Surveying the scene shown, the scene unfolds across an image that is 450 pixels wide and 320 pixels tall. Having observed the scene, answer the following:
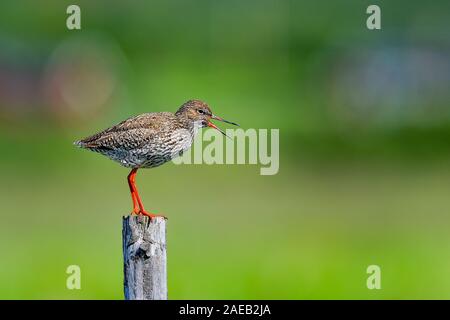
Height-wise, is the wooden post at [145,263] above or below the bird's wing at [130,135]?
below

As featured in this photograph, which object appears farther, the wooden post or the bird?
the bird

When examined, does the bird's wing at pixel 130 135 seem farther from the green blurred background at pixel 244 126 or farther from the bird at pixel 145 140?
the green blurred background at pixel 244 126

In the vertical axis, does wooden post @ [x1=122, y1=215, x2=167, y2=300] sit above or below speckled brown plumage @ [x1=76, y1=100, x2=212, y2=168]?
below

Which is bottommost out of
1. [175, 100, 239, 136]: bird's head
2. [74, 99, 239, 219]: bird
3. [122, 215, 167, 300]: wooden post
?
[122, 215, 167, 300]: wooden post

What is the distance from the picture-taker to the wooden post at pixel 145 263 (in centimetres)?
668

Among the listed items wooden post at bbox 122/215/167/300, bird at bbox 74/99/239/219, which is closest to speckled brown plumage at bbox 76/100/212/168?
bird at bbox 74/99/239/219

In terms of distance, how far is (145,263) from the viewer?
6703 mm

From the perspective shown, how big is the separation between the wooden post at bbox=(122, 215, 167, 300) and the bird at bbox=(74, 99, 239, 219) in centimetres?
77

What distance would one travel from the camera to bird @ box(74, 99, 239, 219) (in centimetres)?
767

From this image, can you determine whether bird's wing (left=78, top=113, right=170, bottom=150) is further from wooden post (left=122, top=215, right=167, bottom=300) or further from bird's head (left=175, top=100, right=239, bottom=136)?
wooden post (left=122, top=215, right=167, bottom=300)

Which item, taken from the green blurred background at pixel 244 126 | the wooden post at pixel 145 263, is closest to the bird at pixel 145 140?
the wooden post at pixel 145 263

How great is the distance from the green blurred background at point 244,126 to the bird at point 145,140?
3118mm

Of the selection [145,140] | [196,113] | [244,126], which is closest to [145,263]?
[145,140]

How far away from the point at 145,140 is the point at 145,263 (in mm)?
1197
